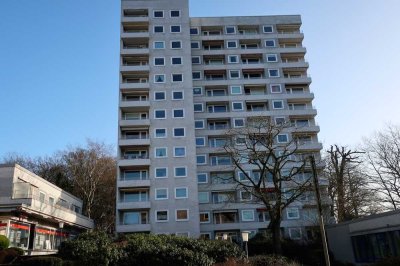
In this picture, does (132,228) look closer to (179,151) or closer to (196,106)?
(179,151)

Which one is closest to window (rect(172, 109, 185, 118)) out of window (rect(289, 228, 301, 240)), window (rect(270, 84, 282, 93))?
window (rect(270, 84, 282, 93))

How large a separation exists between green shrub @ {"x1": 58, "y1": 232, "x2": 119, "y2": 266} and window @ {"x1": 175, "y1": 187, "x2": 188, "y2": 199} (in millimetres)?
29816

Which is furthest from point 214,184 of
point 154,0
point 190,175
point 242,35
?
point 154,0

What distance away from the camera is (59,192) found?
4488cm

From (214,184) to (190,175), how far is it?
15.5ft

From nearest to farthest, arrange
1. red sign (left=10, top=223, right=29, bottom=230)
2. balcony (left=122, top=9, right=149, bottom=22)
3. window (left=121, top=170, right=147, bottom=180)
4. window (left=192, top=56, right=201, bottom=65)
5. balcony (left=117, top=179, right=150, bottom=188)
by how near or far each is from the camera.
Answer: red sign (left=10, top=223, right=29, bottom=230) → balcony (left=117, top=179, right=150, bottom=188) → window (left=121, top=170, right=147, bottom=180) → balcony (left=122, top=9, right=149, bottom=22) → window (left=192, top=56, right=201, bottom=65)

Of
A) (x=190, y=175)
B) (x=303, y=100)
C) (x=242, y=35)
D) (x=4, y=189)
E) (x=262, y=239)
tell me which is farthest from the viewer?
(x=242, y=35)

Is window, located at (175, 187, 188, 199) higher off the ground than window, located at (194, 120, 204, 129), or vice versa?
window, located at (194, 120, 204, 129)

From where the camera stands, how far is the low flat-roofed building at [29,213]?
30.8 m

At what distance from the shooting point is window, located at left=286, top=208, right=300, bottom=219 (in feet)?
180

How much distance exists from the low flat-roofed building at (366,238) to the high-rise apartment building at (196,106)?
1422 cm

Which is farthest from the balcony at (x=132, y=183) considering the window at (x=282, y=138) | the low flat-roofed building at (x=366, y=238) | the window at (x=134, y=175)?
the low flat-roofed building at (x=366, y=238)

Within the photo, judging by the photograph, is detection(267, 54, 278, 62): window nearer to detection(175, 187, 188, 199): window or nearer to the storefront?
detection(175, 187, 188, 199): window

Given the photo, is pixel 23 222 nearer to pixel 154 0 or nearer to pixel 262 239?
pixel 262 239
